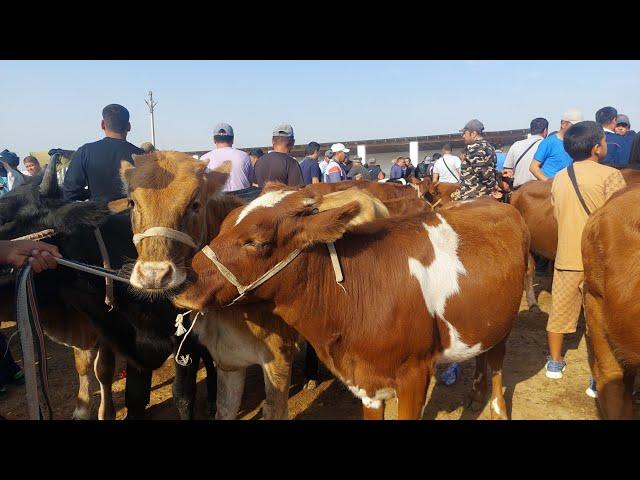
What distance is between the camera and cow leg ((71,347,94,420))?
4.38 m

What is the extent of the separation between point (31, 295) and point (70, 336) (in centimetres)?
193

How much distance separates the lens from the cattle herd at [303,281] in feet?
8.86

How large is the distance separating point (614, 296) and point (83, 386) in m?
4.74

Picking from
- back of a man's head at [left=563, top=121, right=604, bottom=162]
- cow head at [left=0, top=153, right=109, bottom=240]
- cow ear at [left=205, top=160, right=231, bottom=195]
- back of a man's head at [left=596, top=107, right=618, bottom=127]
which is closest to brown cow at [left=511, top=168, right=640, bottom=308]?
back of a man's head at [left=596, top=107, right=618, bottom=127]

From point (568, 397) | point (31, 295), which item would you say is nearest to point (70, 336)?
point (31, 295)

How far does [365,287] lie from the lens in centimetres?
289

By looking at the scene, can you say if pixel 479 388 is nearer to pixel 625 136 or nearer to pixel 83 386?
pixel 83 386

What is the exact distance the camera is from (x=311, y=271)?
2.81 meters

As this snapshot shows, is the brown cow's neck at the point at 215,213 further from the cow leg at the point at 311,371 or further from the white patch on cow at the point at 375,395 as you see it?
the cow leg at the point at 311,371

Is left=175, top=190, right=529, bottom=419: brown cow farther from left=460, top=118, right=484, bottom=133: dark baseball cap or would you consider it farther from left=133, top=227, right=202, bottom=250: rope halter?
left=460, top=118, right=484, bottom=133: dark baseball cap

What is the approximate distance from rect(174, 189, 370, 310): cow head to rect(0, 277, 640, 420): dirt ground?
222 centimetres

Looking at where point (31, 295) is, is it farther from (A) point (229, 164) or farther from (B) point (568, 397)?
(B) point (568, 397)

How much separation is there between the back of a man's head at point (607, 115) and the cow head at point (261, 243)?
694cm

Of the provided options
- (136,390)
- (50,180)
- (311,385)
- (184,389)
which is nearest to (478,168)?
(311,385)
